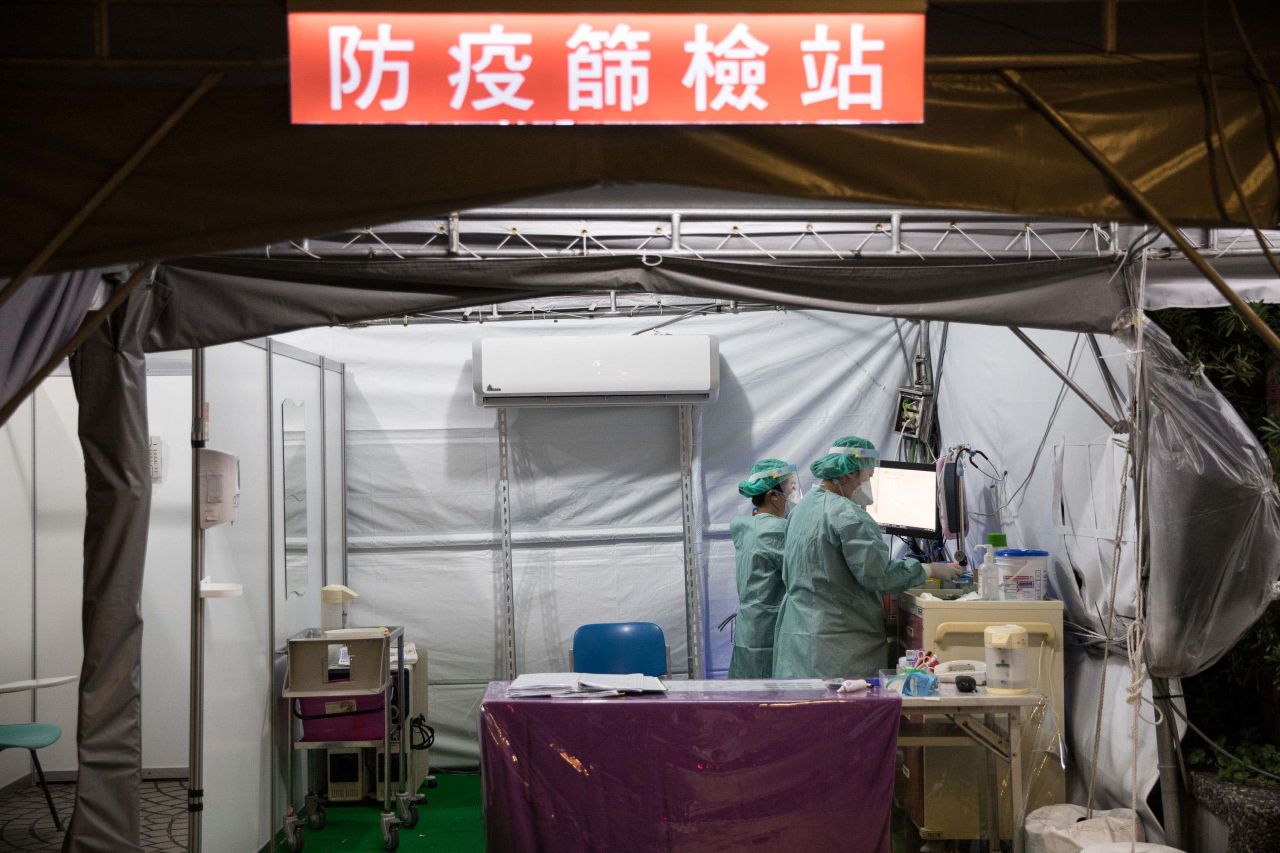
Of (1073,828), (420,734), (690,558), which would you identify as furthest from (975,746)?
(420,734)

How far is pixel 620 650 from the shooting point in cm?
516

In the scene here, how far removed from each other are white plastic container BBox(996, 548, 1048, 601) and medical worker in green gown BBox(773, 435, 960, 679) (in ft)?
1.07

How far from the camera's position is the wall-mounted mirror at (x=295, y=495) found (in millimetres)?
4895

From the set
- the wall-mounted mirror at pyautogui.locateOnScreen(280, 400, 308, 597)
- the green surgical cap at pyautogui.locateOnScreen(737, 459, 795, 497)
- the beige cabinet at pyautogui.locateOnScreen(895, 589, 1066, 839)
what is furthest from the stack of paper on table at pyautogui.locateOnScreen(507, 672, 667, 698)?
the green surgical cap at pyautogui.locateOnScreen(737, 459, 795, 497)

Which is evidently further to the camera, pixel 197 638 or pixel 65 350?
pixel 197 638

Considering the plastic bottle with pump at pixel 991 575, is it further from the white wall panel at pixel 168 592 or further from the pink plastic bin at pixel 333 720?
the white wall panel at pixel 168 592

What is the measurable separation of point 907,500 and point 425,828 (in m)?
2.62

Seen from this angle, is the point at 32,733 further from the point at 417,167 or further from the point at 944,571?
the point at 944,571

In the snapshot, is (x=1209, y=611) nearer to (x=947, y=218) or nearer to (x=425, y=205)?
(x=947, y=218)

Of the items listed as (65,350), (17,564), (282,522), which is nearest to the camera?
(65,350)

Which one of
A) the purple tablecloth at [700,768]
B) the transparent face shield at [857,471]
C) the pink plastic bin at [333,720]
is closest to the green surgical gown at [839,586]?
Answer: the transparent face shield at [857,471]

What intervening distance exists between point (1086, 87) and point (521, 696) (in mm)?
2578

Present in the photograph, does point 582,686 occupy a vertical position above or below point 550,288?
below

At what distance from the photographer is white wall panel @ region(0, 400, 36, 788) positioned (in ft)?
17.9
